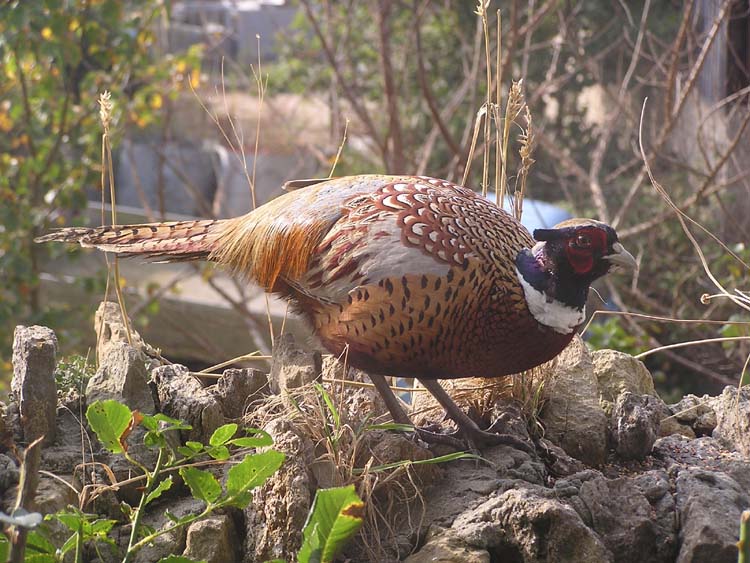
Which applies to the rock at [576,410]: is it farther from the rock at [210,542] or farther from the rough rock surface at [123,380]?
the rough rock surface at [123,380]

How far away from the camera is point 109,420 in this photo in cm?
181

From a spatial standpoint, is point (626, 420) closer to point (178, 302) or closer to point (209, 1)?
point (178, 302)

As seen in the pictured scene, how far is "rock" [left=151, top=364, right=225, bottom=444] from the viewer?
7.25 ft

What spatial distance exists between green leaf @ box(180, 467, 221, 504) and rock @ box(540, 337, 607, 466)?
3.02 ft

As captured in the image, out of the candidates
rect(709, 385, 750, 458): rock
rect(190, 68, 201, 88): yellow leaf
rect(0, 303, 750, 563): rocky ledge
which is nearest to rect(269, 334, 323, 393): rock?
rect(0, 303, 750, 563): rocky ledge

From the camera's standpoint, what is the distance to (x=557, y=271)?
2.06 m

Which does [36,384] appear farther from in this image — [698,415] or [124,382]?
[698,415]

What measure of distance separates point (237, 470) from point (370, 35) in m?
6.78

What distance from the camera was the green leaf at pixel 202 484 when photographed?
1.78 meters

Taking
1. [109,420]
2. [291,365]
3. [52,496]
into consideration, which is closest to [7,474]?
[52,496]

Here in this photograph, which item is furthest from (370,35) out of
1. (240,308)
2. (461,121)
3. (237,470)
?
(237,470)

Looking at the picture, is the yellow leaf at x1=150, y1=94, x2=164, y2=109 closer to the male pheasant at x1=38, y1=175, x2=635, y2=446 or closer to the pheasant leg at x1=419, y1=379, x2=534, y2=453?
the male pheasant at x1=38, y1=175, x2=635, y2=446

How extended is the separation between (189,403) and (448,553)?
75cm

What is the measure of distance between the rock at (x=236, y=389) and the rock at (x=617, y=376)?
0.93 meters
